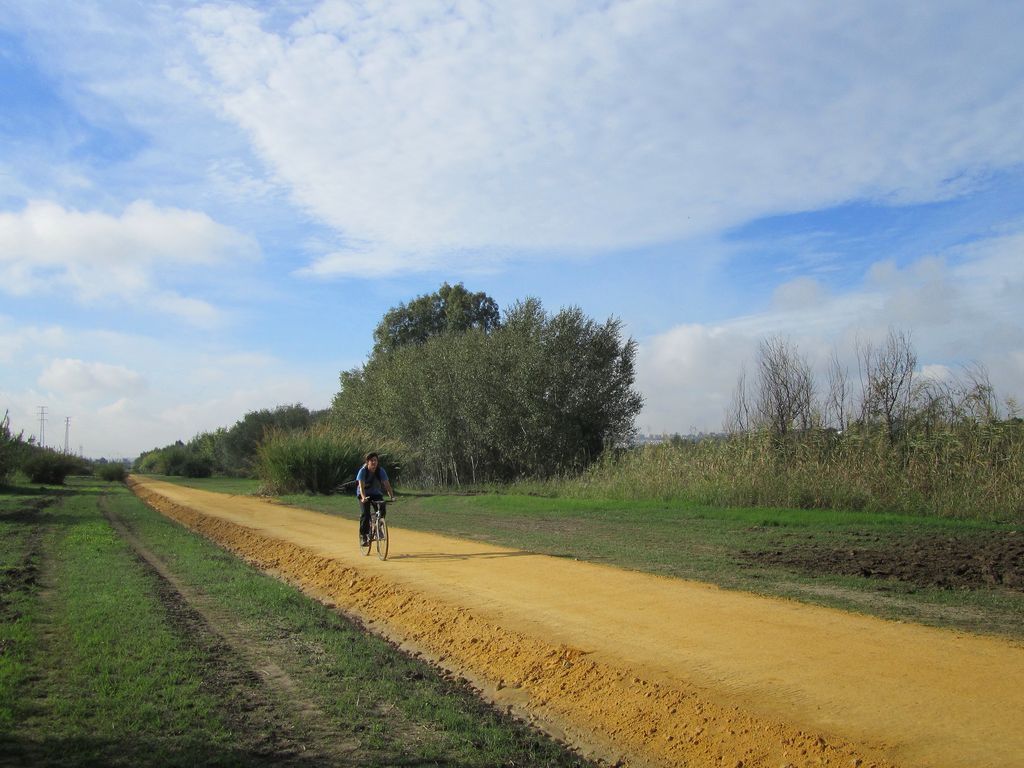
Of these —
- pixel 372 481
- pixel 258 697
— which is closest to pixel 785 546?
pixel 372 481

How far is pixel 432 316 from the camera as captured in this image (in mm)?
72312

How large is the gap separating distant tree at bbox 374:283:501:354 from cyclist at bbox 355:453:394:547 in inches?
2190

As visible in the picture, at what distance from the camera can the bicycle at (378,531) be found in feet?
49.2

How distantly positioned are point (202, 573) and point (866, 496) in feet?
50.6

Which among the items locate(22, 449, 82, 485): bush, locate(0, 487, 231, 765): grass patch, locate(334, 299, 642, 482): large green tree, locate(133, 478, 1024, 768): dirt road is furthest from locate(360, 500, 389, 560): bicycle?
locate(22, 449, 82, 485): bush

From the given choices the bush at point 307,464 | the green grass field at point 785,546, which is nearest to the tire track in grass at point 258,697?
the green grass field at point 785,546

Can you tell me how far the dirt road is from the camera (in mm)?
5602

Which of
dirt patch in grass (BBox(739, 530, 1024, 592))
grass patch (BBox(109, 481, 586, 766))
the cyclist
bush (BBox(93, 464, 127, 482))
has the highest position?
bush (BBox(93, 464, 127, 482))

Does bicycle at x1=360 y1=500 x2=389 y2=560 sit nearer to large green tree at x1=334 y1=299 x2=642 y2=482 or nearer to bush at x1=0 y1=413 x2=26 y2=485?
large green tree at x1=334 y1=299 x2=642 y2=482

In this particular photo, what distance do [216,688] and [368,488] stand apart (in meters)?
8.39

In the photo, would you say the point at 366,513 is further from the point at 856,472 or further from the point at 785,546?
the point at 856,472

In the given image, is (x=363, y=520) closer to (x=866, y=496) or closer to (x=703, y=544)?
(x=703, y=544)

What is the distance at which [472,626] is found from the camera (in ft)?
31.1

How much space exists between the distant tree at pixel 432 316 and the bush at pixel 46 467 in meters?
26.1
